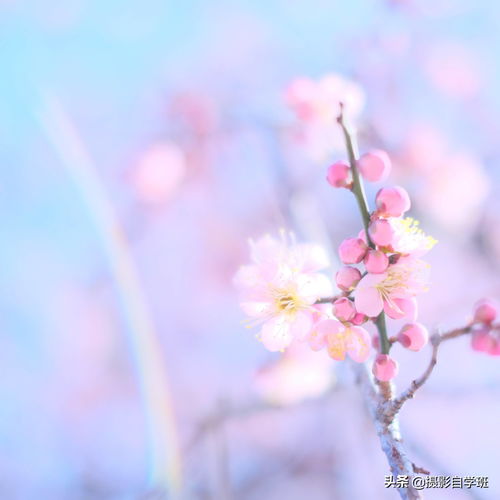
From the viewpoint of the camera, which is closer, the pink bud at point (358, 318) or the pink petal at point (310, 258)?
the pink bud at point (358, 318)

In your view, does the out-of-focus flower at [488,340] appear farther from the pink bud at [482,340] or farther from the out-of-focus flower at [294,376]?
the out-of-focus flower at [294,376]

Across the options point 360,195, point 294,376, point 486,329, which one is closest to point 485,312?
point 486,329

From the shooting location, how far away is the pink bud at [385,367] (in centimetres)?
37

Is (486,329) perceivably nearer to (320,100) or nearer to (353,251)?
(353,251)

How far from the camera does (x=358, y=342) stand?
1.28 ft

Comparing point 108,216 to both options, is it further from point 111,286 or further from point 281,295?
point 281,295

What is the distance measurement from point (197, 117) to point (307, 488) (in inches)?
34.8

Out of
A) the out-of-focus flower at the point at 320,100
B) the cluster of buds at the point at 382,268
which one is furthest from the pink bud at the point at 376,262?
the out-of-focus flower at the point at 320,100

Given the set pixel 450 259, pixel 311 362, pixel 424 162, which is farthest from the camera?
pixel 450 259

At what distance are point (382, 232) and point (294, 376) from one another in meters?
0.60

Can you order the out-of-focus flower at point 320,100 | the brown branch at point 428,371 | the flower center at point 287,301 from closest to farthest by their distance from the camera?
1. the brown branch at point 428,371
2. the flower center at point 287,301
3. the out-of-focus flower at point 320,100

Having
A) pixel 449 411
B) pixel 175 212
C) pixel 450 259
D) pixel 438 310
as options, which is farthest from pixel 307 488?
pixel 175 212

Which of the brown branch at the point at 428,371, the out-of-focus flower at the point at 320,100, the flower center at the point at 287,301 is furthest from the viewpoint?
the out-of-focus flower at the point at 320,100

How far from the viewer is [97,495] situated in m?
1.23
